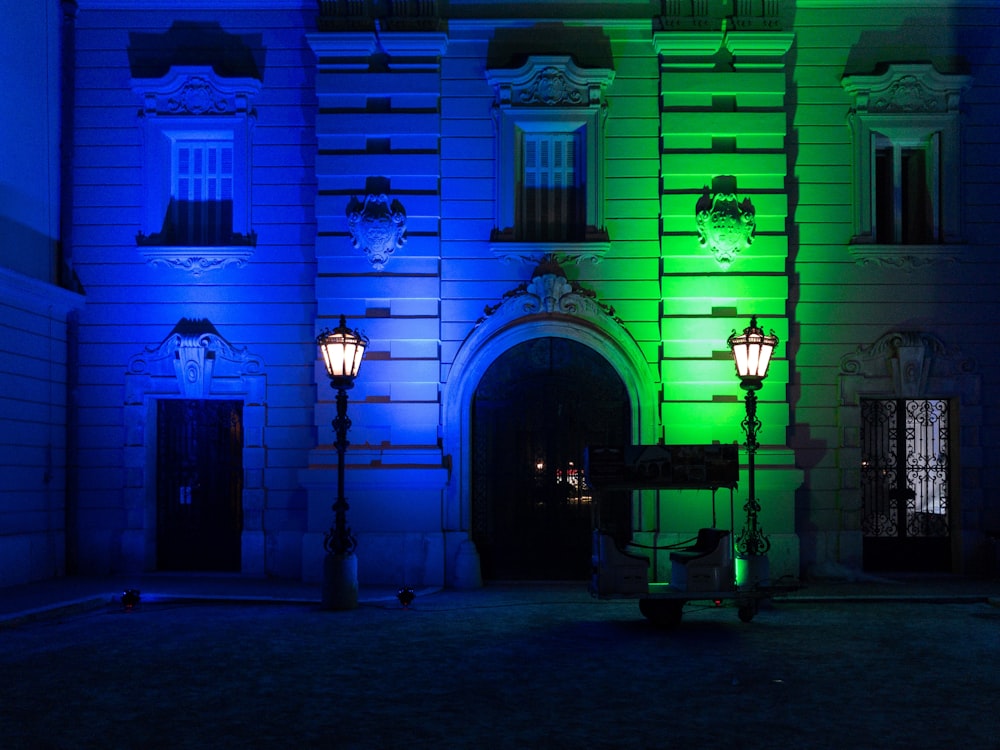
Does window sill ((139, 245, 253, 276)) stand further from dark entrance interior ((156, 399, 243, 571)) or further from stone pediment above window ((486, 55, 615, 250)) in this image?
stone pediment above window ((486, 55, 615, 250))

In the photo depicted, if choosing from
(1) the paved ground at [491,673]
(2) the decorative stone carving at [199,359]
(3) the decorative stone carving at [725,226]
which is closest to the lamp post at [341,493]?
(1) the paved ground at [491,673]

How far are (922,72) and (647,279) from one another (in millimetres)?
5831

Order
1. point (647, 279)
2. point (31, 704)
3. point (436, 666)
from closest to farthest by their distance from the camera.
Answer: point (31, 704)
point (436, 666)
point (647, 279)

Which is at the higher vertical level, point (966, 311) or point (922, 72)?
→ point (922, 72)

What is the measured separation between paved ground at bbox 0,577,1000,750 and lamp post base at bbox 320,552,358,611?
33 cm

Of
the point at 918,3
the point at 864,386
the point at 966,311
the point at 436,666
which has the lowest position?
the point at 436,666

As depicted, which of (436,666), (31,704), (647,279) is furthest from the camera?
(647,279)

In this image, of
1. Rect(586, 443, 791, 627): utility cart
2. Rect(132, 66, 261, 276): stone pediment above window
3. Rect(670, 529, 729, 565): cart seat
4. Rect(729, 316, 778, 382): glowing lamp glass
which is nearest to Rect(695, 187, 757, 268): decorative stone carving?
Rect(729, 316, 778, 382): glowing lamp glass

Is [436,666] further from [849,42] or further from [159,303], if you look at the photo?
[849,42]

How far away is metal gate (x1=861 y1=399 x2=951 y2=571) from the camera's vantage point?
1889 centimetres

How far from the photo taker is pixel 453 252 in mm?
18438

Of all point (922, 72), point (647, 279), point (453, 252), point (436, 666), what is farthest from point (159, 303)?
point (922, 72)

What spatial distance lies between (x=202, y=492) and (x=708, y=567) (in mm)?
9285

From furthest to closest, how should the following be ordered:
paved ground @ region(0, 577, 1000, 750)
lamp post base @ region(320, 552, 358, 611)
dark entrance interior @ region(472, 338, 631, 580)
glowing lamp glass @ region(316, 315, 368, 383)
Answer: dark entrance interior @ region(472, 338, 631, 580)
glowing lamp glass @ region(316, 315, 368, 383)
lamp post base @ region(320, 552, 358, 611)
paved ground @ region(0, 577, 1000, 750)
